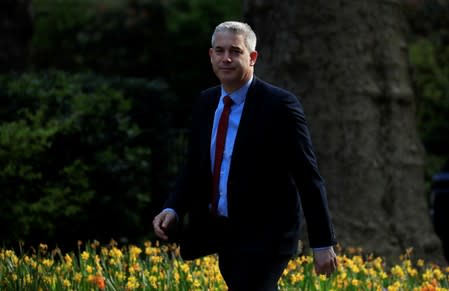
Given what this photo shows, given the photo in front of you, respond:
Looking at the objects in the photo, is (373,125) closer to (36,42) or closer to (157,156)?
(157,156)

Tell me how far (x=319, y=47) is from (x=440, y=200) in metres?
2.25

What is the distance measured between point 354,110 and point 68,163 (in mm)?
2365

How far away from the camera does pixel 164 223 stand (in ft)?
14.8

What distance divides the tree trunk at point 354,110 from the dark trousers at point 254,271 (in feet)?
11.4

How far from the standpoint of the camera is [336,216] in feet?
25.3

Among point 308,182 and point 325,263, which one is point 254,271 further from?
point 308,182

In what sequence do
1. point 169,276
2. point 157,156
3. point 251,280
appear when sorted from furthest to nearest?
point 157,156
point 169,276
point 251,280

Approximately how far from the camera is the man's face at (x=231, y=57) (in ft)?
→ 13.8

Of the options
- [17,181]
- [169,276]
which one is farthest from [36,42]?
[169,276]

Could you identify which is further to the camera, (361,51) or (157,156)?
(157,156)

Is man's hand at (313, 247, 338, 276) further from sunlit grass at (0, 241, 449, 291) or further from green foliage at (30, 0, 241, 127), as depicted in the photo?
green foliage at (30, 0, 241, 127)

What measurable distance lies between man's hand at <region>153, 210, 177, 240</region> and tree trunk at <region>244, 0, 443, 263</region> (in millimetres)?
3338

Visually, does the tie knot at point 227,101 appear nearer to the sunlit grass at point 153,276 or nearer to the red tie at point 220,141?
the red tie at point 220,141

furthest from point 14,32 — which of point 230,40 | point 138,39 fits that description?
point 230,40
